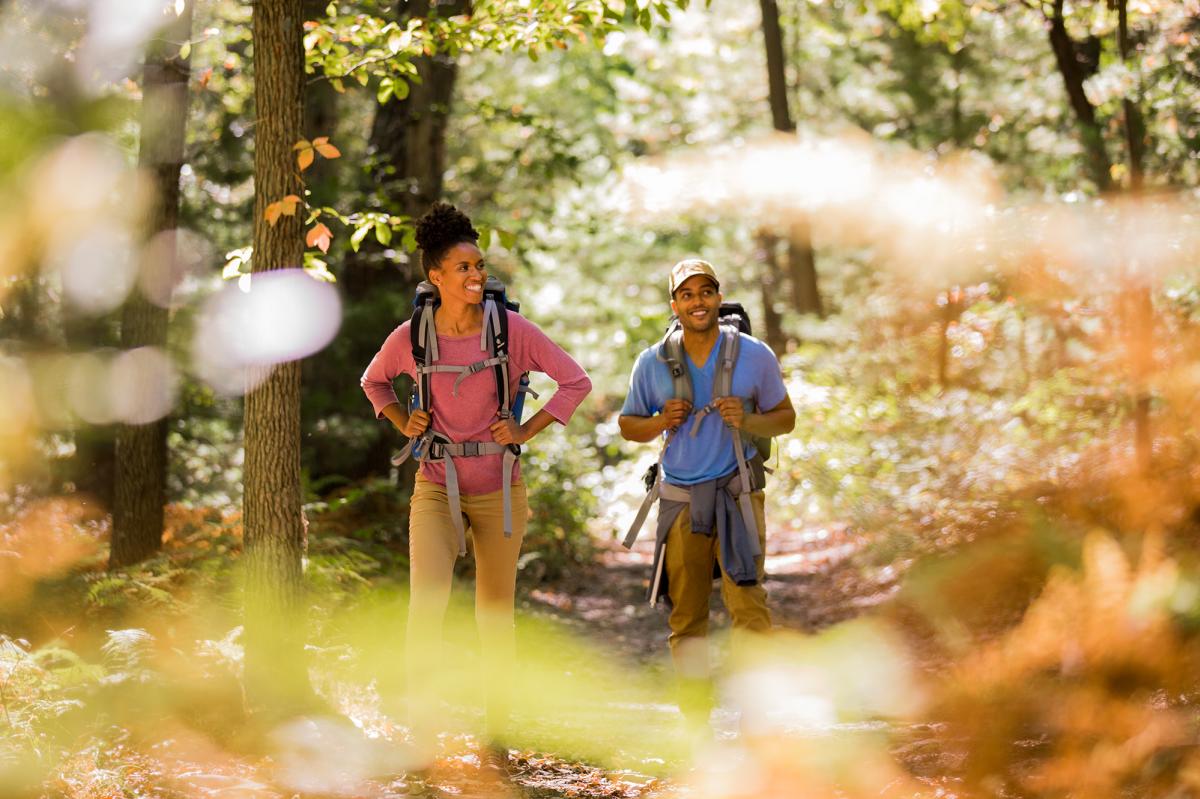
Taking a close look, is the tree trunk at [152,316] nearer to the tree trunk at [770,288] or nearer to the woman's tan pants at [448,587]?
the woman's tan pants at [448,587]

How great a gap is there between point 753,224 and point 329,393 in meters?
13.7

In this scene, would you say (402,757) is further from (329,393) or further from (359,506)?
(329,393)

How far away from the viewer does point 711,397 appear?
5.90 meters

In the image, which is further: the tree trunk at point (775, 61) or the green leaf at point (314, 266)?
the tree trunk at point (775, 61)

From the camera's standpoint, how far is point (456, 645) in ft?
28.6

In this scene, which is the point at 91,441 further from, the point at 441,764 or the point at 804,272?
the point at 804,272

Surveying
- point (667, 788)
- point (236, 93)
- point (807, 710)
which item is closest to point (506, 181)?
point (236, 93)

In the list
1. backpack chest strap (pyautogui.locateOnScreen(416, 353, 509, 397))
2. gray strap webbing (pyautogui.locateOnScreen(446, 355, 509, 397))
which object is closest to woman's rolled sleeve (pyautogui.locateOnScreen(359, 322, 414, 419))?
backpack chest strap (pyautogui.locateOnScreen(416, 353, 509, 397))

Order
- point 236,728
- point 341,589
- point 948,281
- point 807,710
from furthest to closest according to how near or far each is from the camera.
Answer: point 948,281, point 341,589, point 807,710, point 236,728

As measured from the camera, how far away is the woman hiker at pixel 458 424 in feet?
18.2

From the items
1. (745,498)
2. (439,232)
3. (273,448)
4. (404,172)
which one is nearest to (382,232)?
(439,232)

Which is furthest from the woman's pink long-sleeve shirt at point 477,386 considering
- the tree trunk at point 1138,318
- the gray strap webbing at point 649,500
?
the tree trunk at point 1138,318

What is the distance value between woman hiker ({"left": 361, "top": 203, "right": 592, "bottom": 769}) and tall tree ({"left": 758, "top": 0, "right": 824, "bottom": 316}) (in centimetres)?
1474

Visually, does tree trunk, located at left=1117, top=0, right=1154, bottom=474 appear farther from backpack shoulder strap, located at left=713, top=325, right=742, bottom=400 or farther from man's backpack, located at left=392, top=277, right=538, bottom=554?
man's backpack, located at left=392, top=277, right=538, bottom=554
